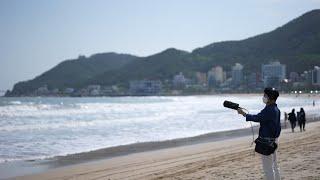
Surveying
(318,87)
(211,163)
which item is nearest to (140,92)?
(318,87)

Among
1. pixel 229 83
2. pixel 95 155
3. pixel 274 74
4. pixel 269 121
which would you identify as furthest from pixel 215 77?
pixel 269 121

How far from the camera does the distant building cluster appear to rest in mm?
163625

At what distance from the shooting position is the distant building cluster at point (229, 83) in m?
164

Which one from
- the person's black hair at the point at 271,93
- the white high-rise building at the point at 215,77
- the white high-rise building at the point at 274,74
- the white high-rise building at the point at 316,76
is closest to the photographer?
the person's black hair at the point at 271,93

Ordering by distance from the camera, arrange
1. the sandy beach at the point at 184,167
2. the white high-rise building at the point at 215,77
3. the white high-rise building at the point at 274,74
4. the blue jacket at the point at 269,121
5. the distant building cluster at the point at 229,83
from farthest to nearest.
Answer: the white high-rise building at the point at 215,77
the white high-rise building at the point at 274,74
the distant building cluster at the point at 229,83
the sandy beach at the point at 184,167
the blue jacket at the point at 269,121

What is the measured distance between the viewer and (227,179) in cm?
877

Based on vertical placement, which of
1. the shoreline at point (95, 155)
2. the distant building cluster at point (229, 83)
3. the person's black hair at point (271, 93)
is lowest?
the shoreline at point (95, 155)

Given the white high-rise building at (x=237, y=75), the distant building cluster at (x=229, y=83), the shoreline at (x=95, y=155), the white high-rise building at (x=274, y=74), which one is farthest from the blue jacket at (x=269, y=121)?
the white high-rise building at (x=237, y=75)

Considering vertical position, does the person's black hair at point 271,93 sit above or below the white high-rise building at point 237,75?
below

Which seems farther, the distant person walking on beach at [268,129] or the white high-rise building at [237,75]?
the white high-rise building at [237,75]

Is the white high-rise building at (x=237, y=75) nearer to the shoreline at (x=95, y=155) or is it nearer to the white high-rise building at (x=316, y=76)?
the white high-rise building at (x=316, y=76)

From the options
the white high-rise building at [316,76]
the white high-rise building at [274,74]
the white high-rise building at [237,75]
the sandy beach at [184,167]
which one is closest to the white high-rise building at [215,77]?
the white high-rise building at [237,75]

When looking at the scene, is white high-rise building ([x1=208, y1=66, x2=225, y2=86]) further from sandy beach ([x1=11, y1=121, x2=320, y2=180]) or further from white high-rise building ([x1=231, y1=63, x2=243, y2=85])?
sandy beach ([x1=11, y1=121, x2=320, y2=180])

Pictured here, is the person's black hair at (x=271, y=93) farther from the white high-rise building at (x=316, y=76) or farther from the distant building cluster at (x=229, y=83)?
the white high-rise building at (x=316, y=76)
